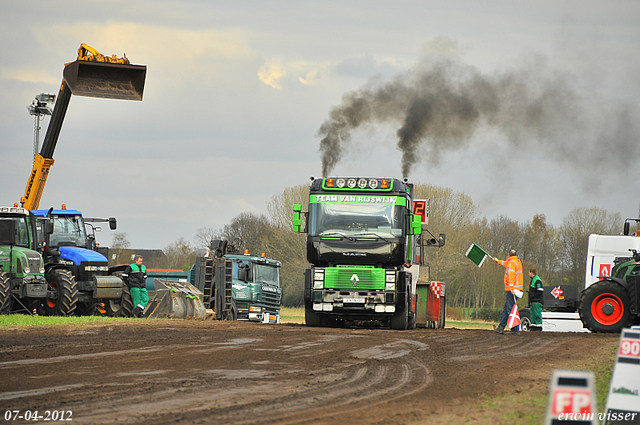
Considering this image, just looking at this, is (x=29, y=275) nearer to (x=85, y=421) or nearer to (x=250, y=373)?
(x=250, y=373)

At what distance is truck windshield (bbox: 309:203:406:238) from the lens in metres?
18.5

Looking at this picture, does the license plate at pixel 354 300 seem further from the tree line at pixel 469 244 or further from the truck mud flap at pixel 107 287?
the tree line at pixel 469 244

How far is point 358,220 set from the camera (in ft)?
60.8

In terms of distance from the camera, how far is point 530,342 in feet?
51.2

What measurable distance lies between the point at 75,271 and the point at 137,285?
74.3 inches

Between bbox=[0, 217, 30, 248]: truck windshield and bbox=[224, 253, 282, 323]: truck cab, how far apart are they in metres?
7.09

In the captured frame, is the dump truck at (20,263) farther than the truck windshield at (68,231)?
No

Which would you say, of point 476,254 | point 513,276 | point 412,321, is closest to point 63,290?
point 412,321

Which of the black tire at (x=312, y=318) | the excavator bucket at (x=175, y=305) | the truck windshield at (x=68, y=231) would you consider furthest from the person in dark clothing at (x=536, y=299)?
the truck windshield at (x=68, y=231)

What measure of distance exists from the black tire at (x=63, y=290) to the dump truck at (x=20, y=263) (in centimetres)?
52

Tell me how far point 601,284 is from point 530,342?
310 centimetres

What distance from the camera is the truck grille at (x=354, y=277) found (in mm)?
18422

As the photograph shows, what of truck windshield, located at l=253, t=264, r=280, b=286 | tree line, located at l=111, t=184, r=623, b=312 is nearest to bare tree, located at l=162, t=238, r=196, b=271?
tree line, located at l=111, t=184, r=623, b=312

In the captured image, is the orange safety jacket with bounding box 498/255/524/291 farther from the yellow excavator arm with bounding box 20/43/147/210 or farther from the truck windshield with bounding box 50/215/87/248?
the truck windshield with bounding box 50/215/87/248
